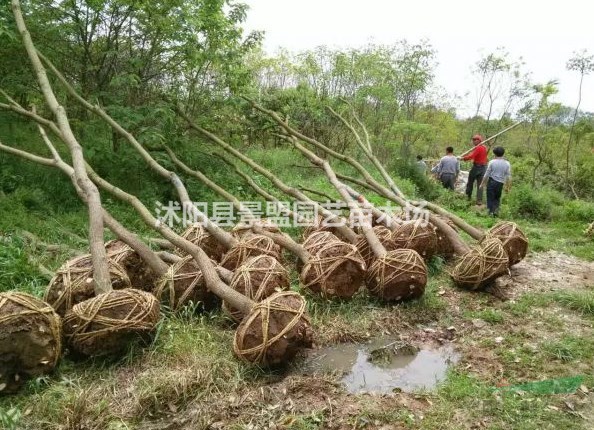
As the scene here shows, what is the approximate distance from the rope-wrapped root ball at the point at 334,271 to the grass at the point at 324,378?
0.51 ft

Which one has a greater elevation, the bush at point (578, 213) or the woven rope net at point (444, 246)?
the bush at point (578, 213)

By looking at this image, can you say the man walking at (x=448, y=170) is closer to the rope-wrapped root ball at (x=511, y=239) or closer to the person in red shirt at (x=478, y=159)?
the person in red shirt at (x=478, y=159)

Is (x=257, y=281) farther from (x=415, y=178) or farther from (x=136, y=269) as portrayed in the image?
(x=415, y=178)

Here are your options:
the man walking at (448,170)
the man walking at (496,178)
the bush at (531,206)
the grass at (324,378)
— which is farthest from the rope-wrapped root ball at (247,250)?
the man walking at (448,170)

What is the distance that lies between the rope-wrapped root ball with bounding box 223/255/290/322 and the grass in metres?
0.34

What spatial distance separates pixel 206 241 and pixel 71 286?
67.3 inches

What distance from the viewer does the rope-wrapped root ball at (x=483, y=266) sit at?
494cm

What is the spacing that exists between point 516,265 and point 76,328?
5216mm

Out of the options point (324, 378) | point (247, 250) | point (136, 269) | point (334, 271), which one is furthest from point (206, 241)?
point (324, 378)

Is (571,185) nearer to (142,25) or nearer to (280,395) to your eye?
(142,25)

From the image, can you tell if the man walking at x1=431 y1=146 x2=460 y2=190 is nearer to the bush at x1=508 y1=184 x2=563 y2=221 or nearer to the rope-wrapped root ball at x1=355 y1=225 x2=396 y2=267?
the bush at x1=508 y1=184 x2=563 y2=221

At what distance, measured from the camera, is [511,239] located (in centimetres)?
541

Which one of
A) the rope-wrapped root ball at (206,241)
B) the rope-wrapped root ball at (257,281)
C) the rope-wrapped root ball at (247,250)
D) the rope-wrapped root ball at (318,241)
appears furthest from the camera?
the rope-wrapped root ball at (206,241)

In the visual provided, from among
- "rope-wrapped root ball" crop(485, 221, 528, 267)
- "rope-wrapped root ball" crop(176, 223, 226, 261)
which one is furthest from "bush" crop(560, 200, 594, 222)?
"rope-wrapped root ball" crop(176, 223, 226, 261)
